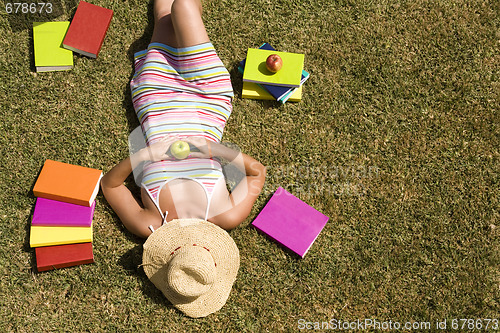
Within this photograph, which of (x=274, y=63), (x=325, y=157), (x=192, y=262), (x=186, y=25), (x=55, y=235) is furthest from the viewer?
(x=325, y=157)

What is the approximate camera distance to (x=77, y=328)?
320 cm

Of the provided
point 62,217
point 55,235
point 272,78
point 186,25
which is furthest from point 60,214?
point 272,78

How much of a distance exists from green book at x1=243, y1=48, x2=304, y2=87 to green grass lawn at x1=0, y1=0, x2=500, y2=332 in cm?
21

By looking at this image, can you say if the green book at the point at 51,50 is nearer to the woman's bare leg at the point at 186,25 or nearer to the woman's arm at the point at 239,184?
the woman's bare leg at the point at 186,25

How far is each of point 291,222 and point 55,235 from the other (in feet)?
6.04

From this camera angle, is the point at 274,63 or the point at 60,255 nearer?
the point at 60,255

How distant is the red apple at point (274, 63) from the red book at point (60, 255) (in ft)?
6.88

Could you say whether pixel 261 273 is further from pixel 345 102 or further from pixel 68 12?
pixel 68 12

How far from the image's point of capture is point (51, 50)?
3645 millimetres

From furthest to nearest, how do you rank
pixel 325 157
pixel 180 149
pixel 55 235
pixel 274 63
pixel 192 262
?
pixel 325 157, pixel 274 63, pixel 55 235, pixel 180 149, pixel 192 262

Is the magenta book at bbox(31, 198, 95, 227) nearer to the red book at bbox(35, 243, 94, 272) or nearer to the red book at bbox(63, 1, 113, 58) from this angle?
the red book at bbox(35, 243, 94, 272)

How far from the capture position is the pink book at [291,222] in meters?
3.28

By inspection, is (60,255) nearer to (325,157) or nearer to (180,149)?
(180,149)

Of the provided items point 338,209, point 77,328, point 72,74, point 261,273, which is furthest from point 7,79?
point 338,209
